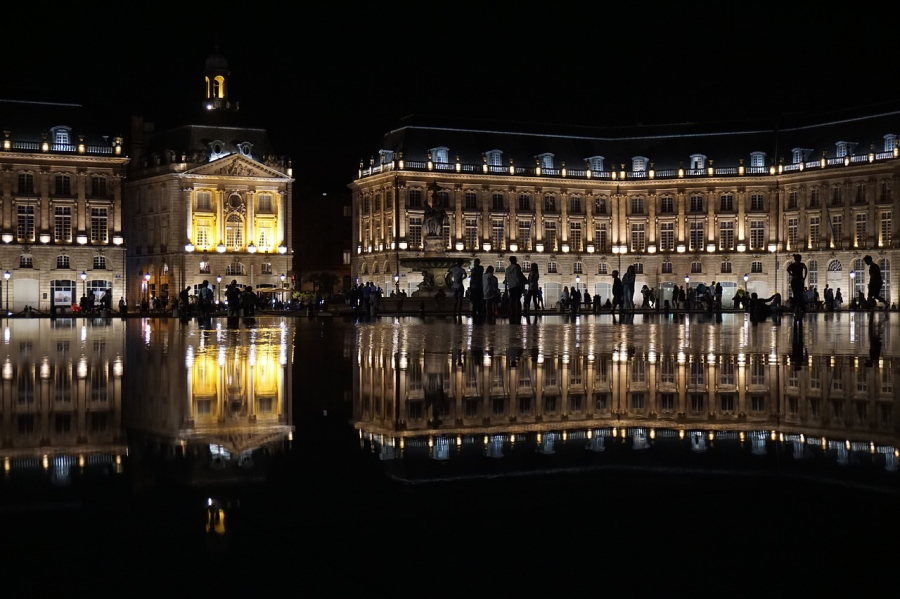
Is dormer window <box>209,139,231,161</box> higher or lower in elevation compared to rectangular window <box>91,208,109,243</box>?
higher

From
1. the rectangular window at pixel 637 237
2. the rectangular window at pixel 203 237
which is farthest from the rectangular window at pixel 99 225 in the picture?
the rectangular window at pixel 637 237

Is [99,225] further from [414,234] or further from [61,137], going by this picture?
[414,234]

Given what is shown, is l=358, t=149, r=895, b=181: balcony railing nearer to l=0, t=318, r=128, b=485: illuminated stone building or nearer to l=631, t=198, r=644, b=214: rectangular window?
l=631, t=198, r=644, b=214: rectangular window

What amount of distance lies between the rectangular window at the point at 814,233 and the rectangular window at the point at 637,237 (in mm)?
12812

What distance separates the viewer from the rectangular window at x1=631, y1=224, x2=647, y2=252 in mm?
94562

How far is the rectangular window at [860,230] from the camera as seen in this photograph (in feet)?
283

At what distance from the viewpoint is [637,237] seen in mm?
94812

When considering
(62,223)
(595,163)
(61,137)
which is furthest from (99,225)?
(595,163)

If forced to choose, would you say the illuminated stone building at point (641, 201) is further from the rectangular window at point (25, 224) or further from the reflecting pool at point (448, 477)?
the reflecting pool at point (448, 477)

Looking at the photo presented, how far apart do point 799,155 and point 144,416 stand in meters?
86.8

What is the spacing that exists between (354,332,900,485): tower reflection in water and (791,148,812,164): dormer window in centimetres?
7953

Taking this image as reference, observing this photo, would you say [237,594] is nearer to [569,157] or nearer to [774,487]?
[774,487]

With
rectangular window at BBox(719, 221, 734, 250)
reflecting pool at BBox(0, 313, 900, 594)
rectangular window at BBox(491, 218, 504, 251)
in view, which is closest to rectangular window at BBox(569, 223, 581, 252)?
rectangular window at BBox(491, 218, 504, 251)

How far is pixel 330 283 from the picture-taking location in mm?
94688
